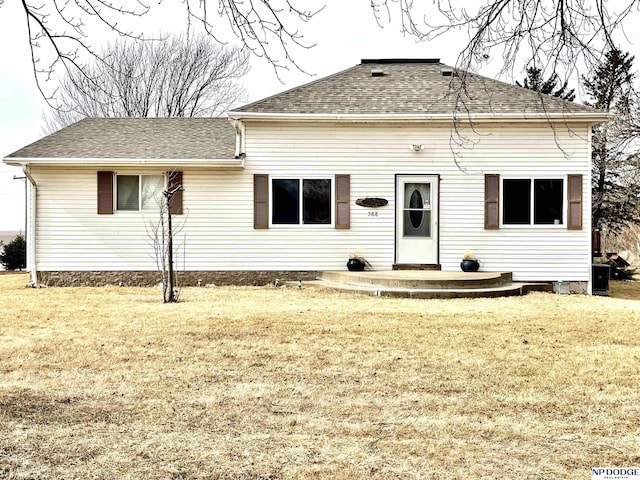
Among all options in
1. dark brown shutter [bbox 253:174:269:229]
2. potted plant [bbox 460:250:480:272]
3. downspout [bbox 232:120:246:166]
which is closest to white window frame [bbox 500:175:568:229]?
potted plant [bbox 460:250:480:272]

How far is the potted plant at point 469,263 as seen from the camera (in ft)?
48.1

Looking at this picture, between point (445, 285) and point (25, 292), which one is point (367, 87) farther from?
point (25, 292)

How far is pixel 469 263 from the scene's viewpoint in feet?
48.1

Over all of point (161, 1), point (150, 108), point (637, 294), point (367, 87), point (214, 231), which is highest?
point (150, 108)

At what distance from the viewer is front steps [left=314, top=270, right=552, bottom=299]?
41.6ft

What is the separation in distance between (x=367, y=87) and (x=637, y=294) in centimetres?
831

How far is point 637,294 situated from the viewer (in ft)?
52.4

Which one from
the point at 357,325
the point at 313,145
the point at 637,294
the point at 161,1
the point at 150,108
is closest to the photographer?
the point at 161,1

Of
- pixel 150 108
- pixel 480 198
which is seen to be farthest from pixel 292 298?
pixel 150 108

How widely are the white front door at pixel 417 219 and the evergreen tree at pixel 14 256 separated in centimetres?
1408

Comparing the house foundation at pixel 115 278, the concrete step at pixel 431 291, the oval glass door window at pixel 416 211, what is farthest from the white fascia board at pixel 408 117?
the concrete step at pixel 431 291

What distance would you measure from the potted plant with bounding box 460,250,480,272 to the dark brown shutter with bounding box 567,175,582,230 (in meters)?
2.29

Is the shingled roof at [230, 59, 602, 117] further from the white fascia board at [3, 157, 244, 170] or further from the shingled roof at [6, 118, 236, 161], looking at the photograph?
the shingled roof at [6, 118, 236, 161]

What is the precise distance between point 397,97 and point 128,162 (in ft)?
20.9
